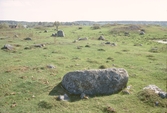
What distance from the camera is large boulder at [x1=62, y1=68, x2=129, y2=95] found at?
18.7m

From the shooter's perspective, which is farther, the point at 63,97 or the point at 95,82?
the point at 95,82

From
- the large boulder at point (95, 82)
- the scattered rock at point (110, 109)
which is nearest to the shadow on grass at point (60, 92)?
the large boulder at point (95, 82)

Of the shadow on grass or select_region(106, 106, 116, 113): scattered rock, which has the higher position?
the shadow on grass

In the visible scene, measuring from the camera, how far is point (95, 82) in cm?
1889

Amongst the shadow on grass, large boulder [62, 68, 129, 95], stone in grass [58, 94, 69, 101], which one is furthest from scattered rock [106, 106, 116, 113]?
stone in grass [58, 94, 69, 101]

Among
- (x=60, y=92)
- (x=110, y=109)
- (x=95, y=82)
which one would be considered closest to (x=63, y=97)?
(x=60, y=92)

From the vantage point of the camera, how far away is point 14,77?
22.6m

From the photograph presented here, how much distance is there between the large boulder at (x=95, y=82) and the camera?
1869cm

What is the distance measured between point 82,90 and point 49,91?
11.8ft

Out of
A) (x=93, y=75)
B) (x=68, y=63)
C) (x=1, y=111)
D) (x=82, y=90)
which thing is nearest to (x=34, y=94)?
(x=1, y=111)

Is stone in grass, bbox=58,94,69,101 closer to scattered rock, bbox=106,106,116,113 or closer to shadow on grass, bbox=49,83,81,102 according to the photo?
shadow on grass, bbox=49,83,81,102

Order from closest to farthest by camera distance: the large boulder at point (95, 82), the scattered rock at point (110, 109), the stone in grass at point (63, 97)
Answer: the scattered rock at point (110, 109)
the stone in grass at point (63, 97)
the large boulder at point (95, 82)

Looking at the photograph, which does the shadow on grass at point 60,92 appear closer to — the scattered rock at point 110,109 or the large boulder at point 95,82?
the large boulder at point 95,82

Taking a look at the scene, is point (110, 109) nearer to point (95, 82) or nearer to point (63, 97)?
point (95, 82)
